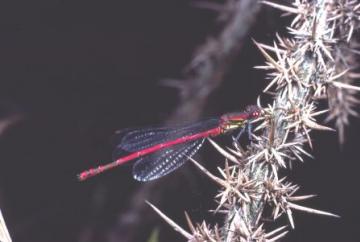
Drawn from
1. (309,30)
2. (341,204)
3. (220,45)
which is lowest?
(341,204)

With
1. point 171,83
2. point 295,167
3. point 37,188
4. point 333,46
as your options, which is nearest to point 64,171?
point 37,188

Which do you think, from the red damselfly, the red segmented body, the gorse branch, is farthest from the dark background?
the gorse branch

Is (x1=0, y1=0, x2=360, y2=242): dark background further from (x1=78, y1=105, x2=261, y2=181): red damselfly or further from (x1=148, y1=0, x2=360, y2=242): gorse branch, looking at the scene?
(x1=148, y1=0, x2=360, y2=242): gorse branch

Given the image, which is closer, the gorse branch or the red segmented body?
the gorse branch

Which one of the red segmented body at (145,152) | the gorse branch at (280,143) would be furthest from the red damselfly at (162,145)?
the gorse branch at (280,143)

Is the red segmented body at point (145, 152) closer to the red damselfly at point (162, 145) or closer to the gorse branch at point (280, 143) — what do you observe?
the red damselfly at point (162, 145)

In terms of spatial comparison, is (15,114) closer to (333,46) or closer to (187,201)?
(187,201)

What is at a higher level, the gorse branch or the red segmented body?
the gorse branch
